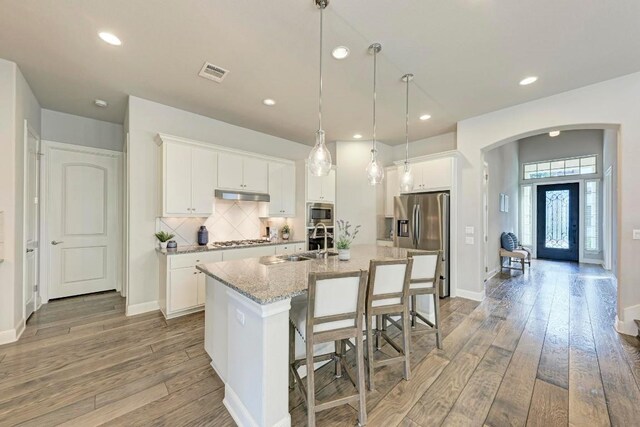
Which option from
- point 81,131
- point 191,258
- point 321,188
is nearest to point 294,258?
point 191,258

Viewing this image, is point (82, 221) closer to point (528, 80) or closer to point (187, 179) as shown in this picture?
point (187, 179)

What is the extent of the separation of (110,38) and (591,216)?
10.2 metres

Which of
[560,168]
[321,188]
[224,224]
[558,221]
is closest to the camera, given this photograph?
[224,224]

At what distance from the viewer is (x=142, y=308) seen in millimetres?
3504

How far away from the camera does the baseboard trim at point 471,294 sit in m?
4.12

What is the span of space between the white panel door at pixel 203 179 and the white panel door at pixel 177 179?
0.22ft

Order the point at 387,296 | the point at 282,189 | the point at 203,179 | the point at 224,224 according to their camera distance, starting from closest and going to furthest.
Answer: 1. the point at 387,296
2. the point at 203,179
3. the point at 224,224
4. the point at 282,189

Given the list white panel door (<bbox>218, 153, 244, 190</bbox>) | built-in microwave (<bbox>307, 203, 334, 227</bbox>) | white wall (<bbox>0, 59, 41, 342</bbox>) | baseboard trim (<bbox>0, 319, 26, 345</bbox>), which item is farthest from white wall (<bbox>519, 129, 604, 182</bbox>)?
baseboard trim (<bbox>0, 319, 26, 345</bbox>)

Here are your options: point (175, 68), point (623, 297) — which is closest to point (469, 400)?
point (623, 297)

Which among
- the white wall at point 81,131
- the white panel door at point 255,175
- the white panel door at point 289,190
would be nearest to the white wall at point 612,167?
the white panel door at point 289,190

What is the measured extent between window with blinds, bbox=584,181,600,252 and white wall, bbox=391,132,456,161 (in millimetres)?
4819

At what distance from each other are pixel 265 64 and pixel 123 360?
126 inches

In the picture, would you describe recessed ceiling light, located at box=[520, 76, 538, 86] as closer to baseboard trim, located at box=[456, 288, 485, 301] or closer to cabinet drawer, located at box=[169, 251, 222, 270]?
baseboard trim, located at box=[456, 288, 485, 301]

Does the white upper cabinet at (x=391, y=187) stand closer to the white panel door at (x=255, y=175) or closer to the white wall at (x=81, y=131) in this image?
the white panel door at (x=255, y=175)
